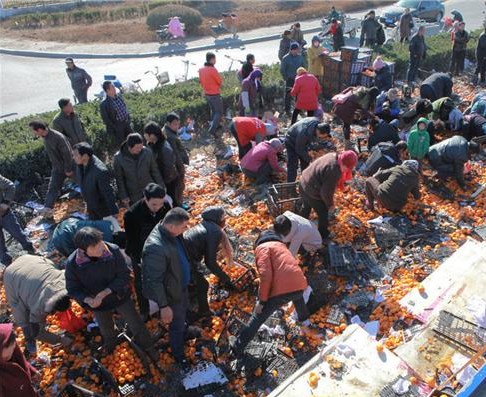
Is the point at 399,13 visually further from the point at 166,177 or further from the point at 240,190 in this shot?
the point at 166,177

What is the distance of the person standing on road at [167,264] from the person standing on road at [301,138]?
3.58 m

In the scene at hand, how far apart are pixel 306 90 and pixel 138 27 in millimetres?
18701

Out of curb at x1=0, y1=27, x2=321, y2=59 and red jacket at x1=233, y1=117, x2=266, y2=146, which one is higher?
A: curb at x1=0, y1=27, x2=321, y2=59

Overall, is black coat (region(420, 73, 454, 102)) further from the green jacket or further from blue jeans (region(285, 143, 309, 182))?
blue jeans (region(285, 143, 309, 182))

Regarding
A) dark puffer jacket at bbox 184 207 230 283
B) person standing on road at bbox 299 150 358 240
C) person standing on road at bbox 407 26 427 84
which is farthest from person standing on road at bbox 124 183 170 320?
person standing on road at bbox 407 26 427 84

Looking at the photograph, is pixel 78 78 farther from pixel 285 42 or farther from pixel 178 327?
pixel 178 327

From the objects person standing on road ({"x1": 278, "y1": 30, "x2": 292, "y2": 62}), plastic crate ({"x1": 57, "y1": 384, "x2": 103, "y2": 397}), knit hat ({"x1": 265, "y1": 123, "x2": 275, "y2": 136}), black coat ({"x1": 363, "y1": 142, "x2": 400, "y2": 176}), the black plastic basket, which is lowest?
plastic crate ({"x1": 57, "y1": 384, "x2": 103, "y2": 397})

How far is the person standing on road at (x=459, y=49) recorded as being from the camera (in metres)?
13.7

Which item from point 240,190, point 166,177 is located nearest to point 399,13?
point 240,190

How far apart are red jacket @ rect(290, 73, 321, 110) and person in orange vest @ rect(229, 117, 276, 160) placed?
1340 millimetres

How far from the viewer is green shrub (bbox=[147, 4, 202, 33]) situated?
80.7 ft

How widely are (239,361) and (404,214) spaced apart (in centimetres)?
411

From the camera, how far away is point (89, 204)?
21.6 feet

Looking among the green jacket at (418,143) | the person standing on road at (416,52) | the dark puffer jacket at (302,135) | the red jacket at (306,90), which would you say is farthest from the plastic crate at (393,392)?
the person standing on road at (416,52)
